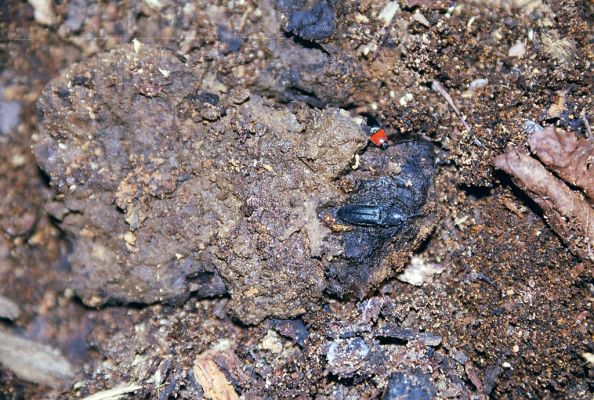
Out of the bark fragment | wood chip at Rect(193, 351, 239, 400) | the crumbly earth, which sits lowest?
wood chip at Rect(193, 351, 239, 400)

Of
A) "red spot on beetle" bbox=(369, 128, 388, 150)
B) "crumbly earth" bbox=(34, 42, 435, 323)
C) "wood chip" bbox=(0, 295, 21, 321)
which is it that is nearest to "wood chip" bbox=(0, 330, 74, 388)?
"wood chip" bbox=(0, 295, 21, 321)

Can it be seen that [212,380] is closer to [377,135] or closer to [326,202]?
[326,202]

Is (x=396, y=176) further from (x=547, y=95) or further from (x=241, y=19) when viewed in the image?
(x=241, y=19)

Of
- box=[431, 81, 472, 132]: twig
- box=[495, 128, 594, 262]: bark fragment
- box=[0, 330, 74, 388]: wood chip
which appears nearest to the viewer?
box=[495, 128, 594, 262]: bark fragment

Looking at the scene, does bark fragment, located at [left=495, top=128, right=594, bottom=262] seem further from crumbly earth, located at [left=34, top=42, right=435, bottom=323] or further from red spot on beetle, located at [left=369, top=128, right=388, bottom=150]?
red spot on beetle, located at [left=369, top=128, right=388, bottom=150]

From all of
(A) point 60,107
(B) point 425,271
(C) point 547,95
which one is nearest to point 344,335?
(B) point 425,271

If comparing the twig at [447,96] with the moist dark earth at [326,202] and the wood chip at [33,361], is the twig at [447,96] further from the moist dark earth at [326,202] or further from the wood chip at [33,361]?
the wood chip at [33,361]
